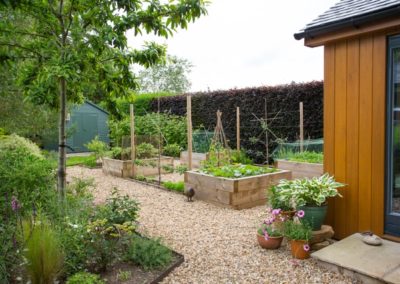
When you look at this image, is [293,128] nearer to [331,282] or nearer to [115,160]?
[115,160]

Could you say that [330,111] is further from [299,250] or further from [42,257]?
[42,257]

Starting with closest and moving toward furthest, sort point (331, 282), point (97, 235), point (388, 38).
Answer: point (331, 282) < point (97, 235) < point (388, 38)

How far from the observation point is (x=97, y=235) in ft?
10.6

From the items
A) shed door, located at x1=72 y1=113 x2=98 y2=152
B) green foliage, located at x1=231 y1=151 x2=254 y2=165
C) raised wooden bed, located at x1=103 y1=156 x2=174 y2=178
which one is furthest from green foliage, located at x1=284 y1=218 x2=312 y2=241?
shed door, located at x1=72 y1=113 x2=98 y2=152

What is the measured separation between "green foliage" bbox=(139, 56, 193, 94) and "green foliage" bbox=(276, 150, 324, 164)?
21.8m

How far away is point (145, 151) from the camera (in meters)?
9.21

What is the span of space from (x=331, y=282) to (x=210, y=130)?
32.8 feet

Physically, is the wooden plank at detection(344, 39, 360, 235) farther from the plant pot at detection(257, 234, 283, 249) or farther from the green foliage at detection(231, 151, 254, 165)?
the green foliage at detection(231, 151, 254, 165)

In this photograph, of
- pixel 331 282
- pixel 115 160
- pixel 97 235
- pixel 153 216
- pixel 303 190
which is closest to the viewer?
pixel 331 282

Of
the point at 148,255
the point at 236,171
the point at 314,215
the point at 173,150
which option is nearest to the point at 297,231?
the point at 314,215

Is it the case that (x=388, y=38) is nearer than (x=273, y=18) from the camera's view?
Yes

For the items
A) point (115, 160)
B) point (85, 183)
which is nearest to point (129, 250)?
point (85, 183)

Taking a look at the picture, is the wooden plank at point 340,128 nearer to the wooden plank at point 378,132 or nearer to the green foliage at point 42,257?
the wooden plank at point 378,132

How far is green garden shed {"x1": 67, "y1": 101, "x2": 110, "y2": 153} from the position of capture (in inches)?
635
